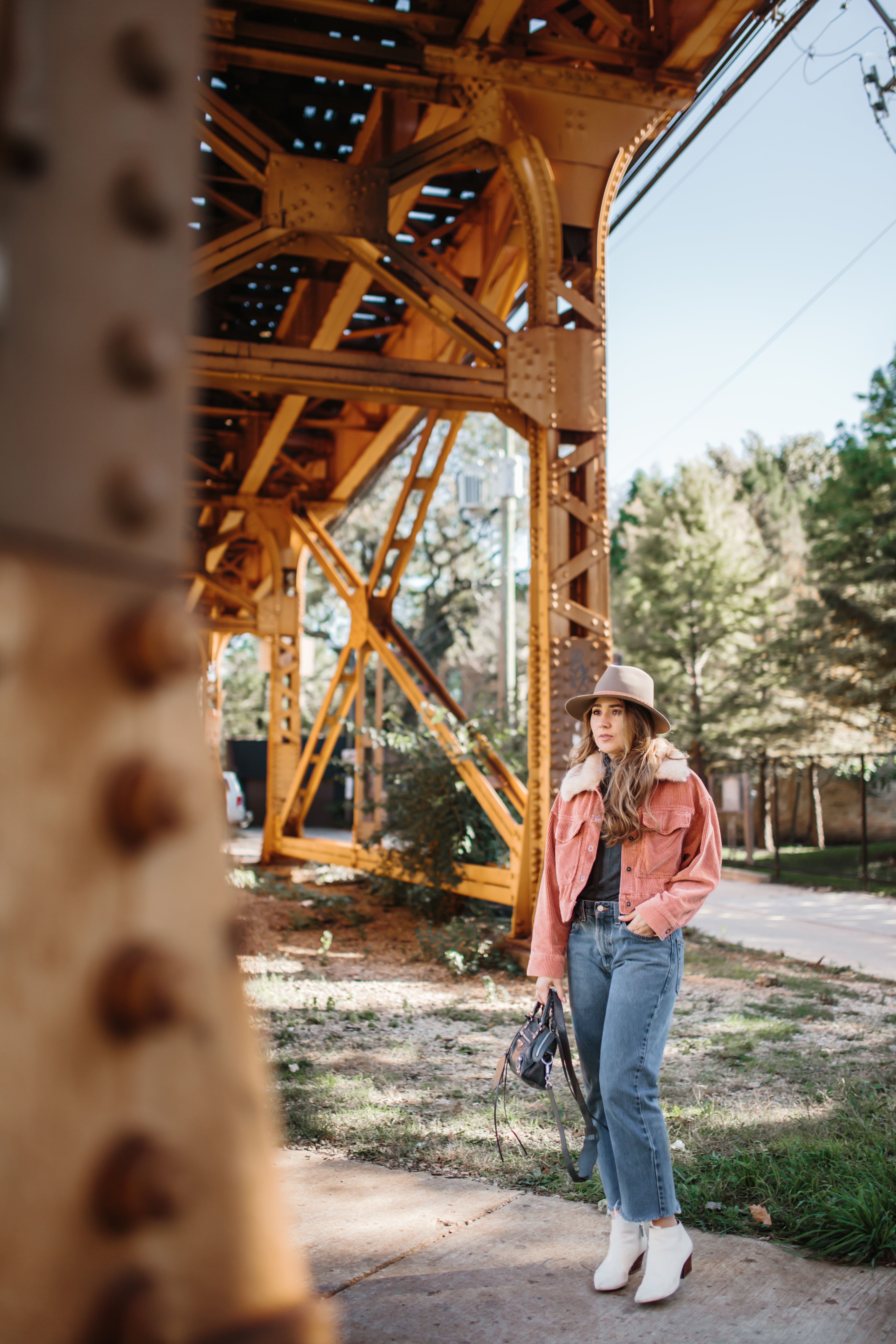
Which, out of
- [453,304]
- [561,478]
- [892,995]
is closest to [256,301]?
[453,304]

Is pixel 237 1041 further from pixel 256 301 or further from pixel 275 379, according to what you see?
pixel 256 301

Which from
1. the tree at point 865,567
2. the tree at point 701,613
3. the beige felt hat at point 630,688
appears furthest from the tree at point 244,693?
the beige felt hat at point 630,688

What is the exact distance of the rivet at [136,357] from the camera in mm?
833

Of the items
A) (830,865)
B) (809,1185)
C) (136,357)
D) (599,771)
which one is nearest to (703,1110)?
(809,1185)

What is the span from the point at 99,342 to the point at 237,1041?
0.57 meters

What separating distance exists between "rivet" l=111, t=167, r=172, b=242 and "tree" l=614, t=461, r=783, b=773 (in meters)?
26.0

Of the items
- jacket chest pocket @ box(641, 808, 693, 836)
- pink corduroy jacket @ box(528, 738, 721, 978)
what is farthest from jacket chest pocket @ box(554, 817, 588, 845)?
jacket chest pocket @ box(641, 808, 693, 836)

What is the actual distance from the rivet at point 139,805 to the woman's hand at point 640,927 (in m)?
2.68

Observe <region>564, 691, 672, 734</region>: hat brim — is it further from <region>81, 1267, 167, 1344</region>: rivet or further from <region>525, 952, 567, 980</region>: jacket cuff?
<region>81, 1267, 167, 1344</region>: rivet

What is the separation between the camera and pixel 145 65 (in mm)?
868

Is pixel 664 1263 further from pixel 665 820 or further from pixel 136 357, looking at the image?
pixel 136 357

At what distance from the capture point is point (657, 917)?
3.29 metres

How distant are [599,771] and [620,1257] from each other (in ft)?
5.03

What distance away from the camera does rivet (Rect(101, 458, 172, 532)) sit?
820 millimetres
